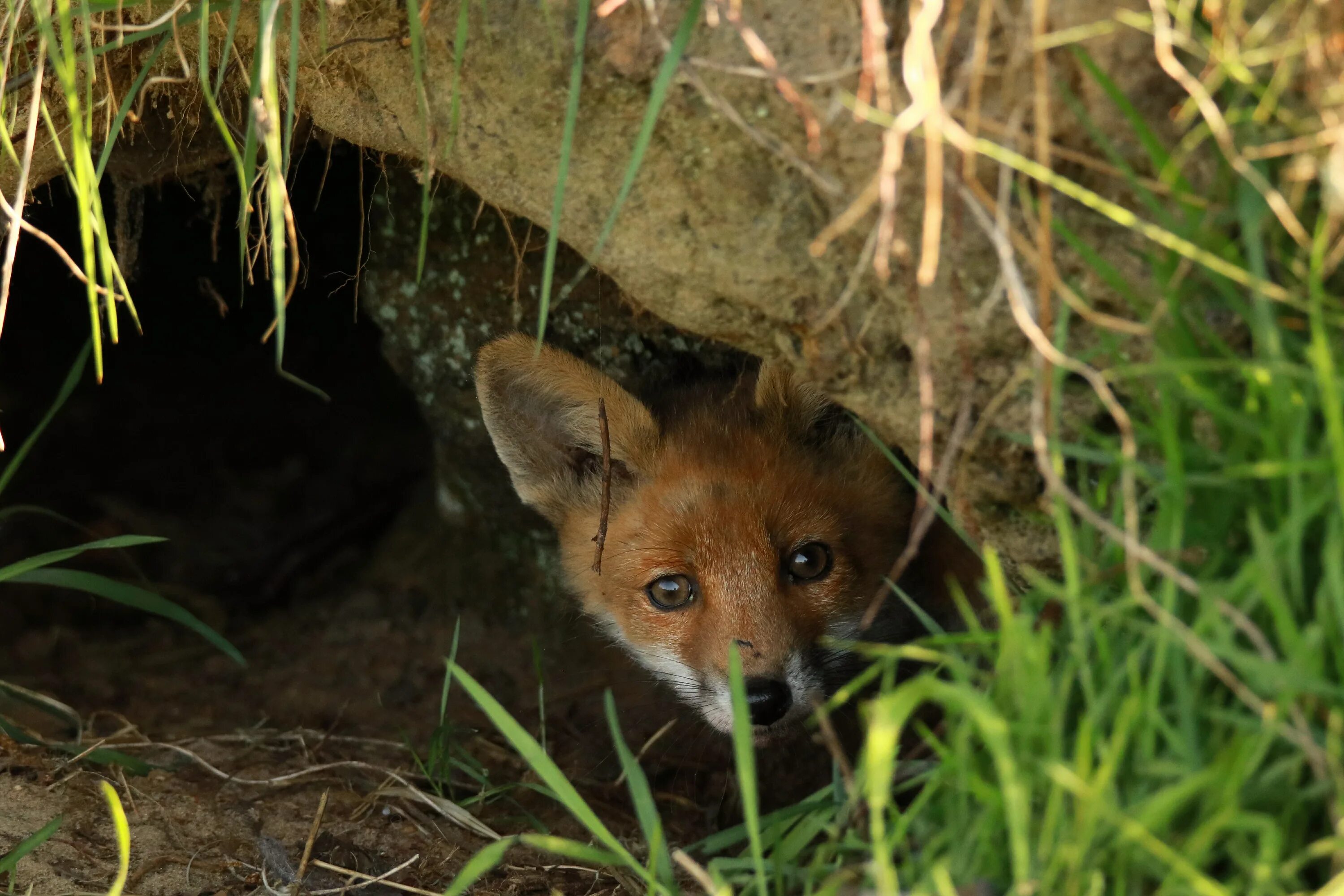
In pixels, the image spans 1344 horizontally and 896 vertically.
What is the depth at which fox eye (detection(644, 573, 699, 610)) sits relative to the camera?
126 inches

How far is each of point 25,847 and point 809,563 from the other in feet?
6.27

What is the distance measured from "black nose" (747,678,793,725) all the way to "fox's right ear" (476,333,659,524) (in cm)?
84

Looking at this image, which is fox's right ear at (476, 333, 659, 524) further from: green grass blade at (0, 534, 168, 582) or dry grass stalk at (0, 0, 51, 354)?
dry grass stalk at (0, 0, 51, 354)

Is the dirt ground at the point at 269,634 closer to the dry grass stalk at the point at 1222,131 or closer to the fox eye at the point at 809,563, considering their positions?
the fox eye at the point at 809,563

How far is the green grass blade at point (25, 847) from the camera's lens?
2.33 meters

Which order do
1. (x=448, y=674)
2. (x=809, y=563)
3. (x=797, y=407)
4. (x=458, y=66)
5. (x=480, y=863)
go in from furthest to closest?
1. (x=797, y=407)
2. (x=809, y=563)
3. (x=448, y=674)
4. (x=458, y=66)
5. (x=480, y=863)

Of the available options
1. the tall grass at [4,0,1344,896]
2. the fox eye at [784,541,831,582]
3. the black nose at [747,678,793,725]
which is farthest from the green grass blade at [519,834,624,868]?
the fox eye at [784,541,831,582]

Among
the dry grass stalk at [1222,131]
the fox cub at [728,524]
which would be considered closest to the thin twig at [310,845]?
the fox cub at [728,524]

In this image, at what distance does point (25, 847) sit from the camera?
2357 mm

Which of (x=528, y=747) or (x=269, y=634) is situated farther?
(x=269, y=634)

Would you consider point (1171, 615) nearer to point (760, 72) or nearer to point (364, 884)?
point (760, 72)

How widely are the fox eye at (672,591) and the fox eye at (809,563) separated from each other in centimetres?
27

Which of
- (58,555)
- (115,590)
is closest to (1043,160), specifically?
(58,555)

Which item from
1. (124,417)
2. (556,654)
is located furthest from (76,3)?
(124,417)
